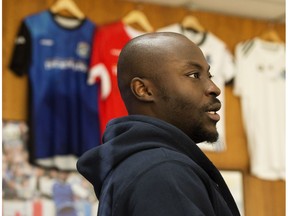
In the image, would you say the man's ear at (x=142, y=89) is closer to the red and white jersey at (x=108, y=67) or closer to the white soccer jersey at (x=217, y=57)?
the red and white jersey at (x=108, y=67)

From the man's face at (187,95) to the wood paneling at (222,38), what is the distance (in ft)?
6.74

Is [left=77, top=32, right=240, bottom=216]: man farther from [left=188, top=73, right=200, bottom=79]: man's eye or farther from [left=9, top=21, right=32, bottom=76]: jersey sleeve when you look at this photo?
[left=9, top=21, right=32, bottom=76]: jersey sleeve

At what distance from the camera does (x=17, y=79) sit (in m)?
2.88

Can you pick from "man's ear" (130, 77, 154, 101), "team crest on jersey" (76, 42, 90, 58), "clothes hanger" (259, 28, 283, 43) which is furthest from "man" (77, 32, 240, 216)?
"clothes hanger" (259, 28, 283, 43)

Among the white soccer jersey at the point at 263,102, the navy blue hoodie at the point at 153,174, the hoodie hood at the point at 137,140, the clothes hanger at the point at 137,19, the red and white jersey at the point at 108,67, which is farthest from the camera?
the white soccer jersey at the point at 263,102

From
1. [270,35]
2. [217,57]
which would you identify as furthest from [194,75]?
[270,35]

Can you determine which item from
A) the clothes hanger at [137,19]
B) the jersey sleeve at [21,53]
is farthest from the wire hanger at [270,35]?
the jersey sleeve at [21,53]

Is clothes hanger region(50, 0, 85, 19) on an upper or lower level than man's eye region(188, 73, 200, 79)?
lower

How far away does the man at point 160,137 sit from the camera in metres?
0.78

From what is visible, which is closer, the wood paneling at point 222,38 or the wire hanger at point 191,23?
the wood paneling at point 222,38

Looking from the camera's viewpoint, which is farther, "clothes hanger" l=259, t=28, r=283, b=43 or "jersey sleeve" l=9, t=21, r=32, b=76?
"clothes hanger" l=259, t=28, r=283, b=43

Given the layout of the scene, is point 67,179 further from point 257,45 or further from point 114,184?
point 114,184

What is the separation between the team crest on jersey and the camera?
9.77 feet

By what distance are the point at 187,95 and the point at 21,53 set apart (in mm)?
2095
